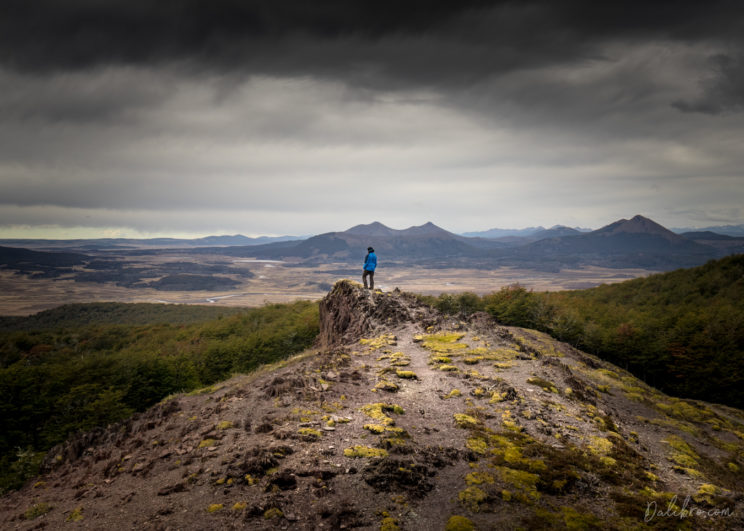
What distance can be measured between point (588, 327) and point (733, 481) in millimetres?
35946

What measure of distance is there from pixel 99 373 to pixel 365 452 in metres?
41.5

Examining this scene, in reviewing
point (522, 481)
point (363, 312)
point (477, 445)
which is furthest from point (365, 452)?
point (363, 312)

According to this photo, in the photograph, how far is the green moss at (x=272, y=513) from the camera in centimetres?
680

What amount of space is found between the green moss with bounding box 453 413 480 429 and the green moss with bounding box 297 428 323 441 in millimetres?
4717

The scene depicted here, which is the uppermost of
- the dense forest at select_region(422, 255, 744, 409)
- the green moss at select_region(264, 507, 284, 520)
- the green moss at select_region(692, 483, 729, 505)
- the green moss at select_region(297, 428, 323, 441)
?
the green moss at select_region(264, 507, 284, 520)

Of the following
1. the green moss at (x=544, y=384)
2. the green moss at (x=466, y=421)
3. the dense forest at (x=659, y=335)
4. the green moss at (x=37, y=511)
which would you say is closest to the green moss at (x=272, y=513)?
the green moss at (x=466, y=421)

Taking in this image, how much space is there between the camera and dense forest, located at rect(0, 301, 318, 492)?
29.4 metres

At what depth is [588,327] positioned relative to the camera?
4266 cm

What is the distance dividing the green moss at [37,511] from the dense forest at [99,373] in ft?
27.6

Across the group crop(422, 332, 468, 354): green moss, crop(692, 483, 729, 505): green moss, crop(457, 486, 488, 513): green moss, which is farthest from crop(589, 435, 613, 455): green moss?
crop(422, 332, 468, 354): green moss

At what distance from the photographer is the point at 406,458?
8.96 meters

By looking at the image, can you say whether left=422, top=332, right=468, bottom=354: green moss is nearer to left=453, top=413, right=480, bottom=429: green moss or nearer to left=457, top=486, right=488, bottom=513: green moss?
left=453, top=413, right=480, bottom=429: green moss

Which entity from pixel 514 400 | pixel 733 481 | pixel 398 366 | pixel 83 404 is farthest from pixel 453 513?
pixel 83 404

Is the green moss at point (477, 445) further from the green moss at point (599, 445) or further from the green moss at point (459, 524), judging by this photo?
the green moss at point (599, 445)
